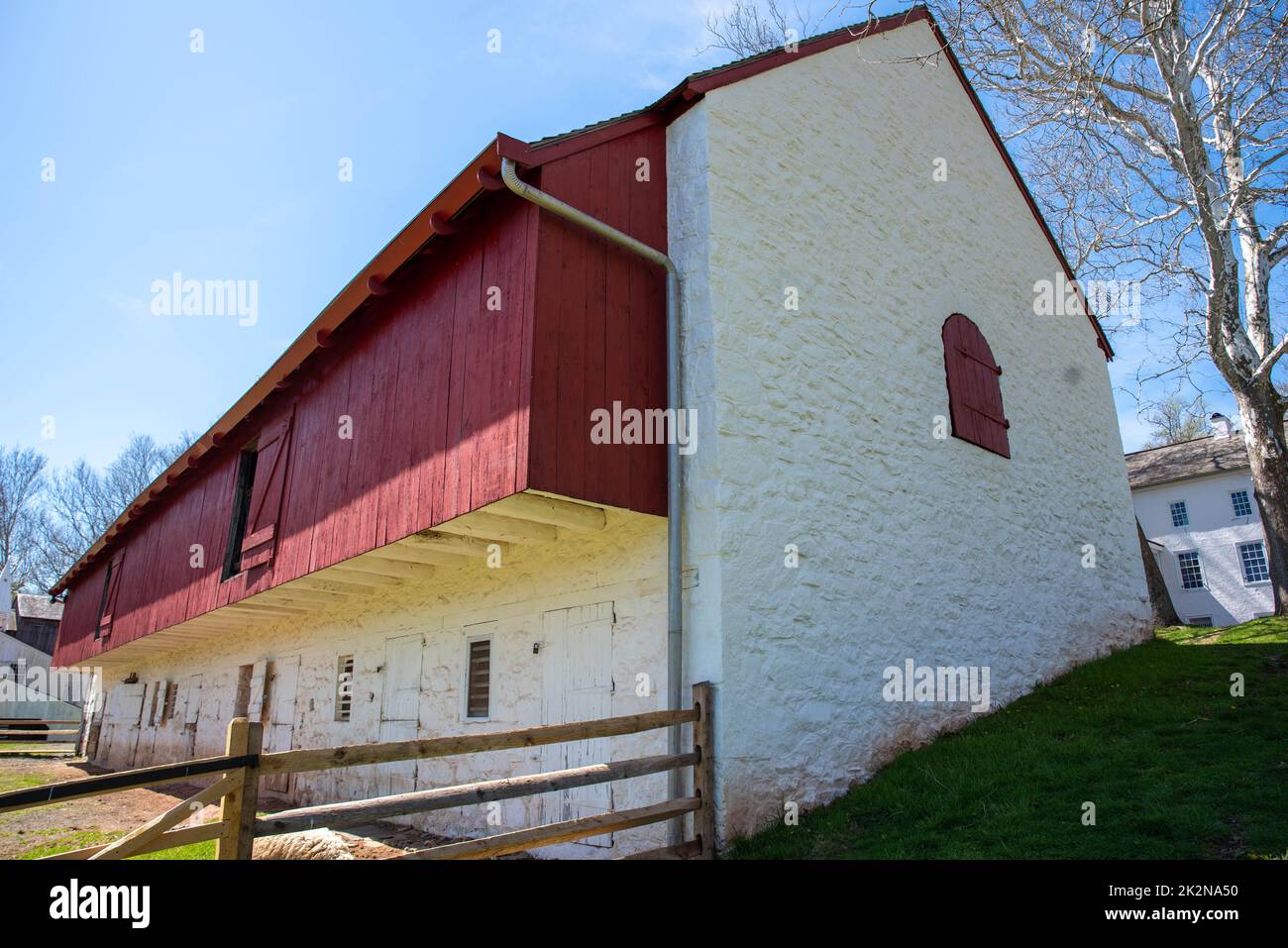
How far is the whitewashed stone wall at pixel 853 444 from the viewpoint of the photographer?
19.8 ft

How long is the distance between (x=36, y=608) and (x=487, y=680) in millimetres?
46679

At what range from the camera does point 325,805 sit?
415 centimetres

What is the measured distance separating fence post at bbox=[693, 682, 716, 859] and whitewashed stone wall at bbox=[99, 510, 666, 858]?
39 centimetres

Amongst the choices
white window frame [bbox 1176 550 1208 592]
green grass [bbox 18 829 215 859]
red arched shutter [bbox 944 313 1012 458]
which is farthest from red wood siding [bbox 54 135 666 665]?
white window frame [bbox 1176 550 1208 592]

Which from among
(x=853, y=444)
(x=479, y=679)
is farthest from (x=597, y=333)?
(x=479, y=679)

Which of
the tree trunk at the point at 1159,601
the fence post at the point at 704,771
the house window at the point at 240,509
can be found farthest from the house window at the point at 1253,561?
the house window at the point at 240,509

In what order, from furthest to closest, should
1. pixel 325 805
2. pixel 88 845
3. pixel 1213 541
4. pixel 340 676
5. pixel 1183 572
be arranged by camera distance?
pixel 1183 572
pixel 1213 541
pixel 340 676
pixel 88 845
pixel 325 805

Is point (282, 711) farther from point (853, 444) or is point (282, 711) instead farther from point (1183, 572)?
point (1183, 572)

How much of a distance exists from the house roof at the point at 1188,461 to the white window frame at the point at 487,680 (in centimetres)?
2603

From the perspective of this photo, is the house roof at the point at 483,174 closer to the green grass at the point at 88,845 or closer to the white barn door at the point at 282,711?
the white barn door at the point at 282,711

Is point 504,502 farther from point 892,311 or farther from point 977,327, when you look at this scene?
point 977,327

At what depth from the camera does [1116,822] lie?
16.0 feet

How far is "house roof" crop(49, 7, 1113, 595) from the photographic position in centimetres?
600

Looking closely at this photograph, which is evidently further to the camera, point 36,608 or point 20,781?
point 36,608
